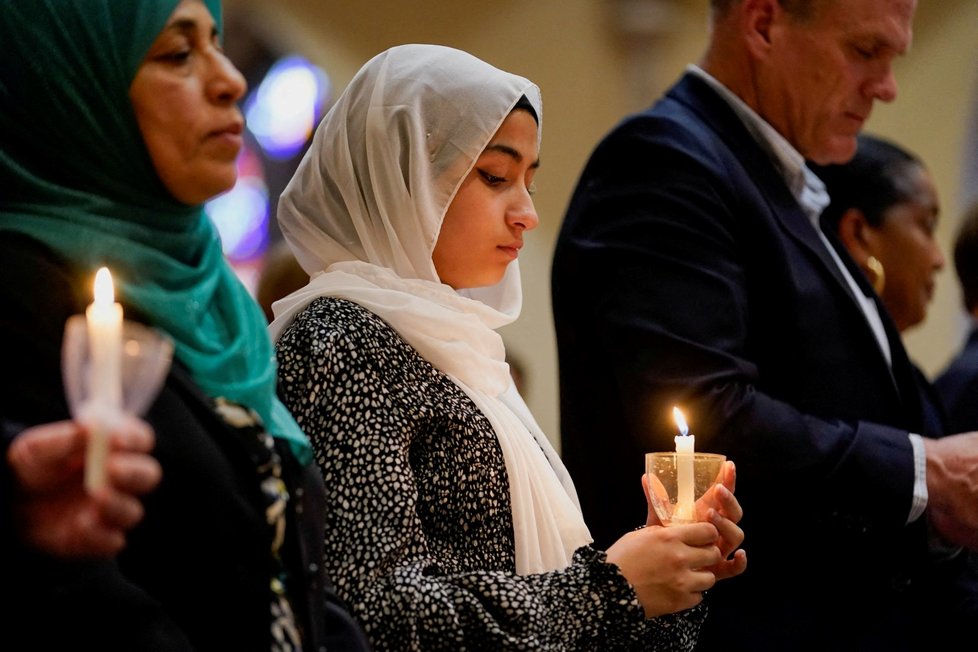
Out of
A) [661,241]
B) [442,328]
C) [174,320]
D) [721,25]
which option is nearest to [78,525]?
[174,320]

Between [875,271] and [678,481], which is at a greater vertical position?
[678,481]

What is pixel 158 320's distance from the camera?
1915 mm

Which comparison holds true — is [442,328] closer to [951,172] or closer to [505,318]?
[505,318]

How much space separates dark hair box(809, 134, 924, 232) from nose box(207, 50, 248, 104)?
9.88ft

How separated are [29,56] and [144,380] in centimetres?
67

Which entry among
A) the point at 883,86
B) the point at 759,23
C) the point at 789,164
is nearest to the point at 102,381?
the point at 789,164

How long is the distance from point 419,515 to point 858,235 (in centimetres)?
272

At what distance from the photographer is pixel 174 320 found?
6.30ft

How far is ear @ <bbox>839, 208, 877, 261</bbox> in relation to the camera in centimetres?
468

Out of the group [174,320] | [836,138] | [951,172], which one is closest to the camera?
[174,320]

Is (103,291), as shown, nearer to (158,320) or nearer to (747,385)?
(158,320)

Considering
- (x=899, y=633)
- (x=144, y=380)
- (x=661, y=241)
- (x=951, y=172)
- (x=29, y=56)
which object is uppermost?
(x=29, y=56)

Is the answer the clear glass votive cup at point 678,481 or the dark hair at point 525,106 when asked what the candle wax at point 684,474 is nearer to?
the clear glass votive cup at point 678,481

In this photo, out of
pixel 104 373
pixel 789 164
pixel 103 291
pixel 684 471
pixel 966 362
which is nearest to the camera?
pixel 104 373
